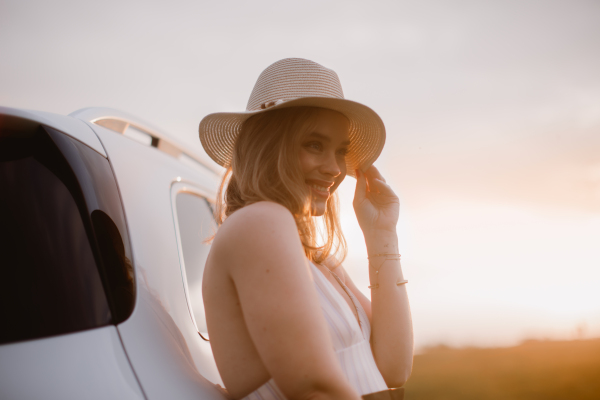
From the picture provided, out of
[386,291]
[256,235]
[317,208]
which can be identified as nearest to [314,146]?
[317,208]

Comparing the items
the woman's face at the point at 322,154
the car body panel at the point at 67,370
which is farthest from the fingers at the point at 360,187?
the car body panel at the point at 67,370

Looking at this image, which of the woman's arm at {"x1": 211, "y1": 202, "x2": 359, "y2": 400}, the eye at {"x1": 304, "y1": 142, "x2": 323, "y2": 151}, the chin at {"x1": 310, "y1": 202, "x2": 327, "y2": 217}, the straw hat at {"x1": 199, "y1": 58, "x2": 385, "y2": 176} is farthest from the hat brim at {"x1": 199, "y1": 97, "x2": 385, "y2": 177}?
the woman's arm at {"x1": 211, "y1": 202, "x2": 359, "y2": 400}

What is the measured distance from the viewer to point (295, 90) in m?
1.80

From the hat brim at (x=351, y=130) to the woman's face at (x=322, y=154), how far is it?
71 millimetres

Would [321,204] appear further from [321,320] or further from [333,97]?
[321,320]

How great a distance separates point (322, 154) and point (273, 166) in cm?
26

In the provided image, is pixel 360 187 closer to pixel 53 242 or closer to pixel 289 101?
pixel 289 101

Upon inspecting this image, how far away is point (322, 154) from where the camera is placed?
1.81 m

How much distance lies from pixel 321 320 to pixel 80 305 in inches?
26.2

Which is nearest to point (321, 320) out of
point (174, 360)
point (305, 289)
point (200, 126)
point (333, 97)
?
point (305, 289)

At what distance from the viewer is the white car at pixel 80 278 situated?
988mm

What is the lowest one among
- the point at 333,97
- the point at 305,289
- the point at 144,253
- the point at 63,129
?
the point at 305,289

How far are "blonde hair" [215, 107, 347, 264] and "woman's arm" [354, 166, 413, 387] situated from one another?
1.32 ft

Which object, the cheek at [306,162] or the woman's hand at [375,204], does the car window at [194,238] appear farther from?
the woman's hand at [375,204]
